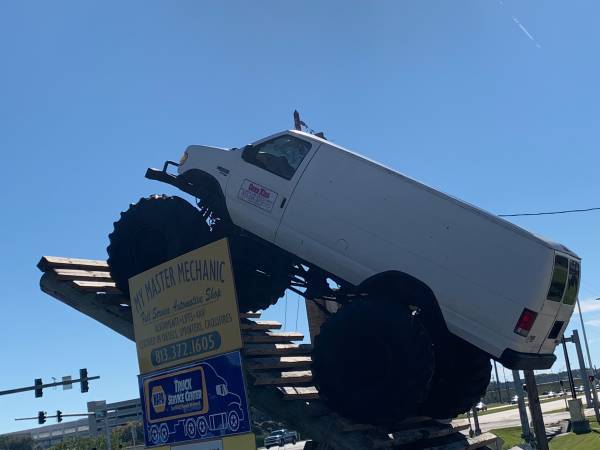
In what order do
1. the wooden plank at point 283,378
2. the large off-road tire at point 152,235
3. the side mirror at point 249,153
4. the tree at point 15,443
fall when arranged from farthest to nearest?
the tree at point 15,443 → the side mirror at point 249,153 → the large off-road tire at point 152,235 → the wooden plank at point 283,378

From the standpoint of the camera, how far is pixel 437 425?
314 inches

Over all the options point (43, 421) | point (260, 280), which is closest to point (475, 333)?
point (260, 280)

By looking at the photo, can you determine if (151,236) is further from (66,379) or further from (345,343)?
(66,379)

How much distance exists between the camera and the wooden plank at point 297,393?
7184mm

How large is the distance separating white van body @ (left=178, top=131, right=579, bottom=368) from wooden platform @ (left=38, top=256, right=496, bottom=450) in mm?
1358

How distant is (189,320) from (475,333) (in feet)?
9.01

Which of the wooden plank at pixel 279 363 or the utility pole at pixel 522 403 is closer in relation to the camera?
the wooden plank at pixel 279 363

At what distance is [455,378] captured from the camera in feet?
25.6

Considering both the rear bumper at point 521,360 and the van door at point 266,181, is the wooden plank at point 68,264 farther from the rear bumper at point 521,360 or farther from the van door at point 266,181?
the rear bumper at point 521,360

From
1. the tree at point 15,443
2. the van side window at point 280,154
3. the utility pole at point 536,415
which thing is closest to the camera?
the van side window at point 280,154

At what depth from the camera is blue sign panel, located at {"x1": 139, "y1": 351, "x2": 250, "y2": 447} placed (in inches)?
224

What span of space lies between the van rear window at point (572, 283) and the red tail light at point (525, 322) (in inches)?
23.5

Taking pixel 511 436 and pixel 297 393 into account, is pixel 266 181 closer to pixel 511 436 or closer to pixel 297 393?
pixel 297 393

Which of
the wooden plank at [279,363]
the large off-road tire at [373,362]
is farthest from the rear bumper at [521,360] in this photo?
the wooden plank at [279,363]
